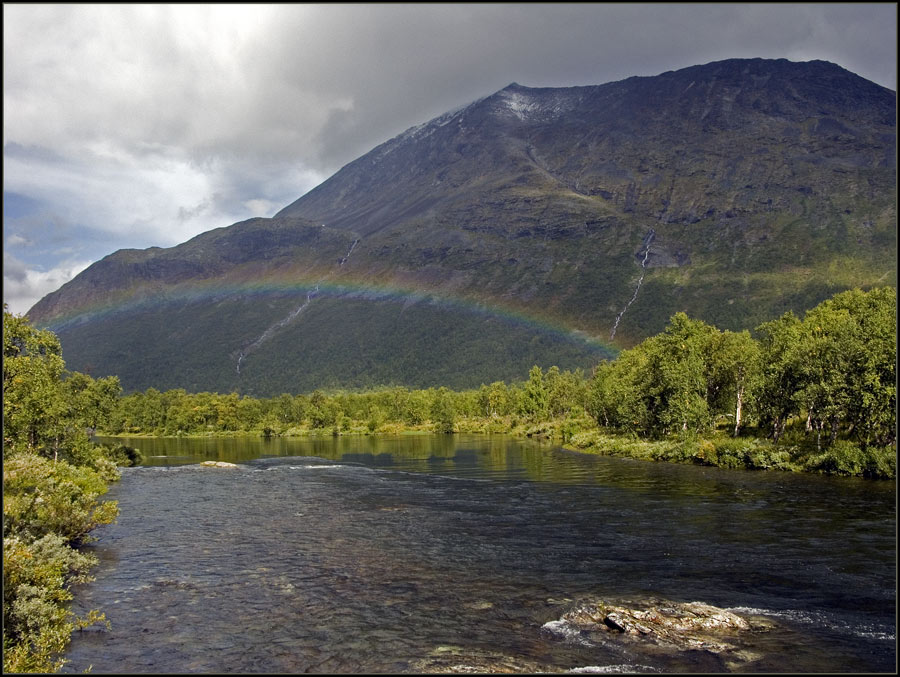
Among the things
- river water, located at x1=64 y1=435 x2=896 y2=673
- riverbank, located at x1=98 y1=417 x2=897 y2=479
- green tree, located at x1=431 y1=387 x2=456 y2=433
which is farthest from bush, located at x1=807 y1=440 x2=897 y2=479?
green tree, located at x1=431 y1=387 x2=456 y2=433

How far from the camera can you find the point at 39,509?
981 inches

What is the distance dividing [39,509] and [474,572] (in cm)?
1908

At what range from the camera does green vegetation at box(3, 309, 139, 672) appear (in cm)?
1712

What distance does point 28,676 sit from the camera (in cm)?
1448

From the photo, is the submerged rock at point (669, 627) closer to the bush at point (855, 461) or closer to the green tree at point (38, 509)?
the green tree at point (38, 509)

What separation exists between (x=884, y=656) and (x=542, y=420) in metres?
129

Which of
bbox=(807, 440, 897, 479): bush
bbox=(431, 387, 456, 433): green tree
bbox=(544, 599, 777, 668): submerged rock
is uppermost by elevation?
bbox=(807, 440, 897, 479): bush

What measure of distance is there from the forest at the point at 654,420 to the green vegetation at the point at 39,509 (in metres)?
0.07

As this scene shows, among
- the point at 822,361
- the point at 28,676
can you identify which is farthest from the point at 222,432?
the point at 28,676

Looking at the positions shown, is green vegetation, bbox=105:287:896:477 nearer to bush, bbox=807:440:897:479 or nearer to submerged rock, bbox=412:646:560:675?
bush, bbox=807:440:897:479

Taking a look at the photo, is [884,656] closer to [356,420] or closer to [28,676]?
[28,676]

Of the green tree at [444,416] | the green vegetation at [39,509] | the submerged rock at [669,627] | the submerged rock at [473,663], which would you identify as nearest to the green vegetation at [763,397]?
the green tree at [444,416]

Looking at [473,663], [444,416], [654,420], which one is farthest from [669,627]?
[444,416]

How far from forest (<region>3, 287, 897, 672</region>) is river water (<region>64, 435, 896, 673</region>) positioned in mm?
2428
